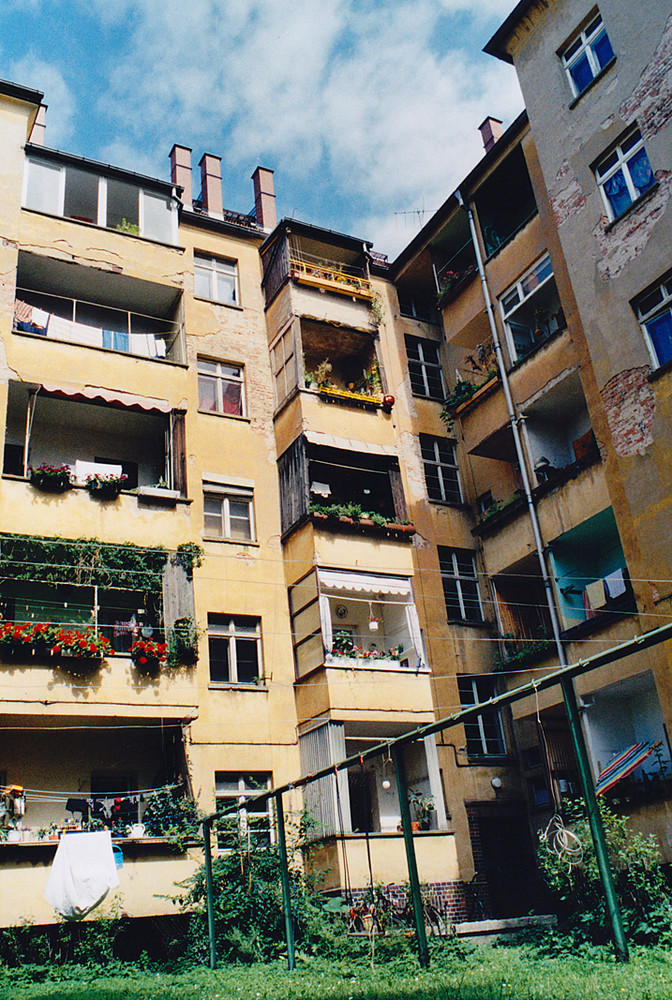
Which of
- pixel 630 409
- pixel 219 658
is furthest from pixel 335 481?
pixel 630 409

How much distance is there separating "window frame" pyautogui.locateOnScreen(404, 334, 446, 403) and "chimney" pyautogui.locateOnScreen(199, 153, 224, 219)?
8074 mm

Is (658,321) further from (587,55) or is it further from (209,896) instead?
(209,896)

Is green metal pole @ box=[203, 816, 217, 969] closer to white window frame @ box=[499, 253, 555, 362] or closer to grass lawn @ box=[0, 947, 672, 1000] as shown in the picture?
grass lawn @ box=[0, 947, 672, 1000]

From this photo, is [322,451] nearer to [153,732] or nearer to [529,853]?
[153,732]

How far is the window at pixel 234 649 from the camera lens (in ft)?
69.7

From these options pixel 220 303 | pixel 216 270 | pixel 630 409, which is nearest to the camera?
pixel 630 409

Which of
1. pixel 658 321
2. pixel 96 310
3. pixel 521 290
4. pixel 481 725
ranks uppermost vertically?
pixel 96 310

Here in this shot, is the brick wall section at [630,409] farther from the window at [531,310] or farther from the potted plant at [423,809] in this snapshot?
the potted plant at [423,809]

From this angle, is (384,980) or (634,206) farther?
(634,206)

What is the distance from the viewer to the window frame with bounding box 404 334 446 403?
92.7ft

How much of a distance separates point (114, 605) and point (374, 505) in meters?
8.64

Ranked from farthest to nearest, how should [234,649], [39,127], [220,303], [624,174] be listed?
[39,127] → [220,303] → [234,649] → [624,174]

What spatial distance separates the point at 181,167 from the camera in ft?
98.6

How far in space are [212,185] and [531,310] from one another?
12.6 meters
